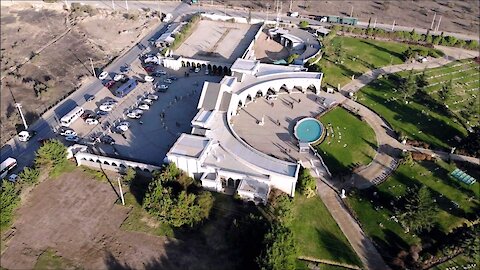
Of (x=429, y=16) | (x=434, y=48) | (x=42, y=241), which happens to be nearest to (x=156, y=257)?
(x=42, y=241)

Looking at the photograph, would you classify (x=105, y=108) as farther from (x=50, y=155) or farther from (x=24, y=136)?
(x=50, y=155)

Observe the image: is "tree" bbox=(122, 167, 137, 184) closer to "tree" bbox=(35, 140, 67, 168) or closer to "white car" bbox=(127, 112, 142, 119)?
"tree" bbox=(35, 140, 67, 168)

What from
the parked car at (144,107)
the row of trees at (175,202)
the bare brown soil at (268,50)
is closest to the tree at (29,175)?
the row of trees at (175,202)

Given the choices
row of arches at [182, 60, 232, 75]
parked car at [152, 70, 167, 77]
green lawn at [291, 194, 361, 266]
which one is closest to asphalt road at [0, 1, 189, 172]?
parked car at [152, 70, 167, 77]

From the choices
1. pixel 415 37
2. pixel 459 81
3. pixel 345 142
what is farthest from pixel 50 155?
pixel 415 37

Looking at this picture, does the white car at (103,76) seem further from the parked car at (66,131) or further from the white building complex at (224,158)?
the white building complex at (224,158)

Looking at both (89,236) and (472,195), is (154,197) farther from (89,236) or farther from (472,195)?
(472,195)
